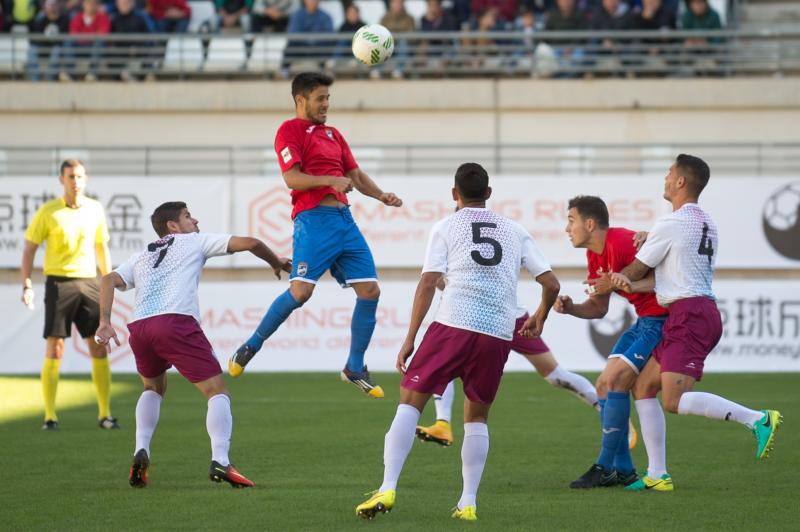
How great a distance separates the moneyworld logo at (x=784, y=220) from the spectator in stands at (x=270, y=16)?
9.15 meters

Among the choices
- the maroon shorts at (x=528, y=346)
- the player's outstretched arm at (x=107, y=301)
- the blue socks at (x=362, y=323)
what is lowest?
the maroon shorts at (x=528, y=346)

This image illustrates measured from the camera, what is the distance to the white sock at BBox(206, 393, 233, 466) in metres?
7.32

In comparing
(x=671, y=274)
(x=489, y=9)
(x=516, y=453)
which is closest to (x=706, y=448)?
(x=516, y=453)

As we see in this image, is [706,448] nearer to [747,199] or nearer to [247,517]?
[247,517]

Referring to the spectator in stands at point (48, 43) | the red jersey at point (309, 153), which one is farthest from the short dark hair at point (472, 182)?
the spectator in stands at point (48, 43)

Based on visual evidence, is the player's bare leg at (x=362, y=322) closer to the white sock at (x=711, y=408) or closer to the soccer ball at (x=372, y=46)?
the soccer ball at (x=372, y=46)

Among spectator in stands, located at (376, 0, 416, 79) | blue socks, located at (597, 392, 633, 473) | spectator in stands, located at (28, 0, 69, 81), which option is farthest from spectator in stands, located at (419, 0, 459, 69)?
blue socks, located at (597, 392, 633, 473)

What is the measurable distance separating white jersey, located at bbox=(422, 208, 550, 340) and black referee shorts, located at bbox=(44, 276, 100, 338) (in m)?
5.41

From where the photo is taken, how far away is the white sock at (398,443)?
6230mm

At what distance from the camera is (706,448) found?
9.30 metres

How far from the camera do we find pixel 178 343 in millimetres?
7371

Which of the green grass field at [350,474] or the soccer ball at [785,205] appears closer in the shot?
the green grass field at [350,474]

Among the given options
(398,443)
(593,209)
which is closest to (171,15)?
(593,209)

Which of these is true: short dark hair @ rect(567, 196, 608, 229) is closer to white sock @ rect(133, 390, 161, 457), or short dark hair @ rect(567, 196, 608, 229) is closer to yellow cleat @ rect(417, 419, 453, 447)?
yellow cleat @ rect(417, 419, 453, 447)
